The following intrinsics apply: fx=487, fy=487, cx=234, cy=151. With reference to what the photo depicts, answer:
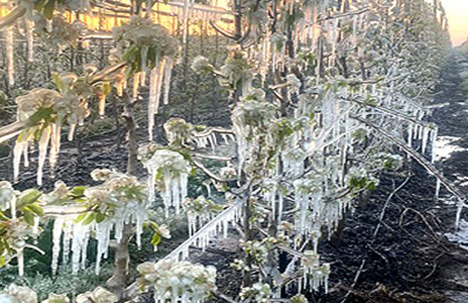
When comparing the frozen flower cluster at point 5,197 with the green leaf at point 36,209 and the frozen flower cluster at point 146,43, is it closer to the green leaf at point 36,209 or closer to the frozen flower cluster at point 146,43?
the green leaf at point 36,209

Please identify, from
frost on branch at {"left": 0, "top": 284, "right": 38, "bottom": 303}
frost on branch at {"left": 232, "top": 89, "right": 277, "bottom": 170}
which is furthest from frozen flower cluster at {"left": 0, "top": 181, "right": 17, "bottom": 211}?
frost on branch at {"left": 232, "top": 89, "right": 277, "bottom": 170}

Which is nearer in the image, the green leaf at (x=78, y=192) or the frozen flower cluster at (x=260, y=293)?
the green leaf at (x=78, y=192)

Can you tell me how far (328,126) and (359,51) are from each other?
10.5ft

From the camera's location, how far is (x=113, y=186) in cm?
156

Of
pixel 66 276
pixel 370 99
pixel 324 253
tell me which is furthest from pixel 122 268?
pixel 324 253

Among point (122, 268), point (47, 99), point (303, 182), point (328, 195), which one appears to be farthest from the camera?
point (328, 195)

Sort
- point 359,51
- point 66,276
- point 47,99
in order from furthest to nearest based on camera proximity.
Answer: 1. point 359,51
2. point 66,276
3. point 47,99

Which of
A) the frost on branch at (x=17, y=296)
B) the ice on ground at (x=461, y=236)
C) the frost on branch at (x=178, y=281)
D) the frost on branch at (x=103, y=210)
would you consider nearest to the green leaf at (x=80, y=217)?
the frost on branch at (x=103, y=210)

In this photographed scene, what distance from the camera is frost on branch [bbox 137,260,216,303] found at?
→ 171cm

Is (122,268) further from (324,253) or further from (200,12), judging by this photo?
(324,253)

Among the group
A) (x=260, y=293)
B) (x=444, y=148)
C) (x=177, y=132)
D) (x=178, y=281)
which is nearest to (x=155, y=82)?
(x=178, y=281)

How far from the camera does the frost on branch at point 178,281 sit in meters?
1.71

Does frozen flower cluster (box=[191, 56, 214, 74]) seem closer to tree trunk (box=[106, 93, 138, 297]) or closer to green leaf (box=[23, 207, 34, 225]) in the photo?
tree trunk (box=[106, 93, 138, 297])

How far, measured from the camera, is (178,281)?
1705 millimetres
